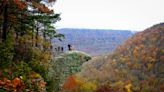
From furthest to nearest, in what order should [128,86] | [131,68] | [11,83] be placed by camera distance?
[131,68]
[128,86]
[11,83]

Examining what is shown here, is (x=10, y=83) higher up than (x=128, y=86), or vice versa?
(x=10, y=83)

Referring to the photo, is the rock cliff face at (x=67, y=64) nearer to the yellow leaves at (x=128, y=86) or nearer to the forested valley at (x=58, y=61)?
the forested valley at (x=58, y=61)

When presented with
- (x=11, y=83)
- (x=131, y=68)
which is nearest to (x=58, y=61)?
(x=11, y=83)

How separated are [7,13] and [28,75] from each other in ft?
19.8

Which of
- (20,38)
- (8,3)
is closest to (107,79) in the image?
(20,38)

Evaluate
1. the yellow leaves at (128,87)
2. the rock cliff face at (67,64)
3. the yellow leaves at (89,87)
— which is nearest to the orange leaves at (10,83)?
the rock cliff face at (67,64)

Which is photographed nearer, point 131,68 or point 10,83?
point 10,83

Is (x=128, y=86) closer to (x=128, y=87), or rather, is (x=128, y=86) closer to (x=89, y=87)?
(x=128, y=87)

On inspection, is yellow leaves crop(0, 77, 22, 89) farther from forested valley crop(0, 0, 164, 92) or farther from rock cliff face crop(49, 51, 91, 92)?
rock cliff face crop(49, 51, 91, 92)

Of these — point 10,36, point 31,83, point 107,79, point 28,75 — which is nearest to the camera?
point 31,83

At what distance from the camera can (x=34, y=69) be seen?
2694 cm

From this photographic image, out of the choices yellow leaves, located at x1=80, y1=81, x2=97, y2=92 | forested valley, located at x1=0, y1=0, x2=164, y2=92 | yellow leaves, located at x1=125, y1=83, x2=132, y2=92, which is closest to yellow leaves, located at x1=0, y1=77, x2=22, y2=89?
forested valley, located at x1=0, y1=0, x2=164, y2=92

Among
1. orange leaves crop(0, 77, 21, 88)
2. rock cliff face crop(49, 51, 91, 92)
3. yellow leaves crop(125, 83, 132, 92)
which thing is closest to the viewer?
orange leaves crop(0, 77, 21, 88)

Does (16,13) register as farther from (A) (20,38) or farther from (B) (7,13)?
(A) (20,38)
